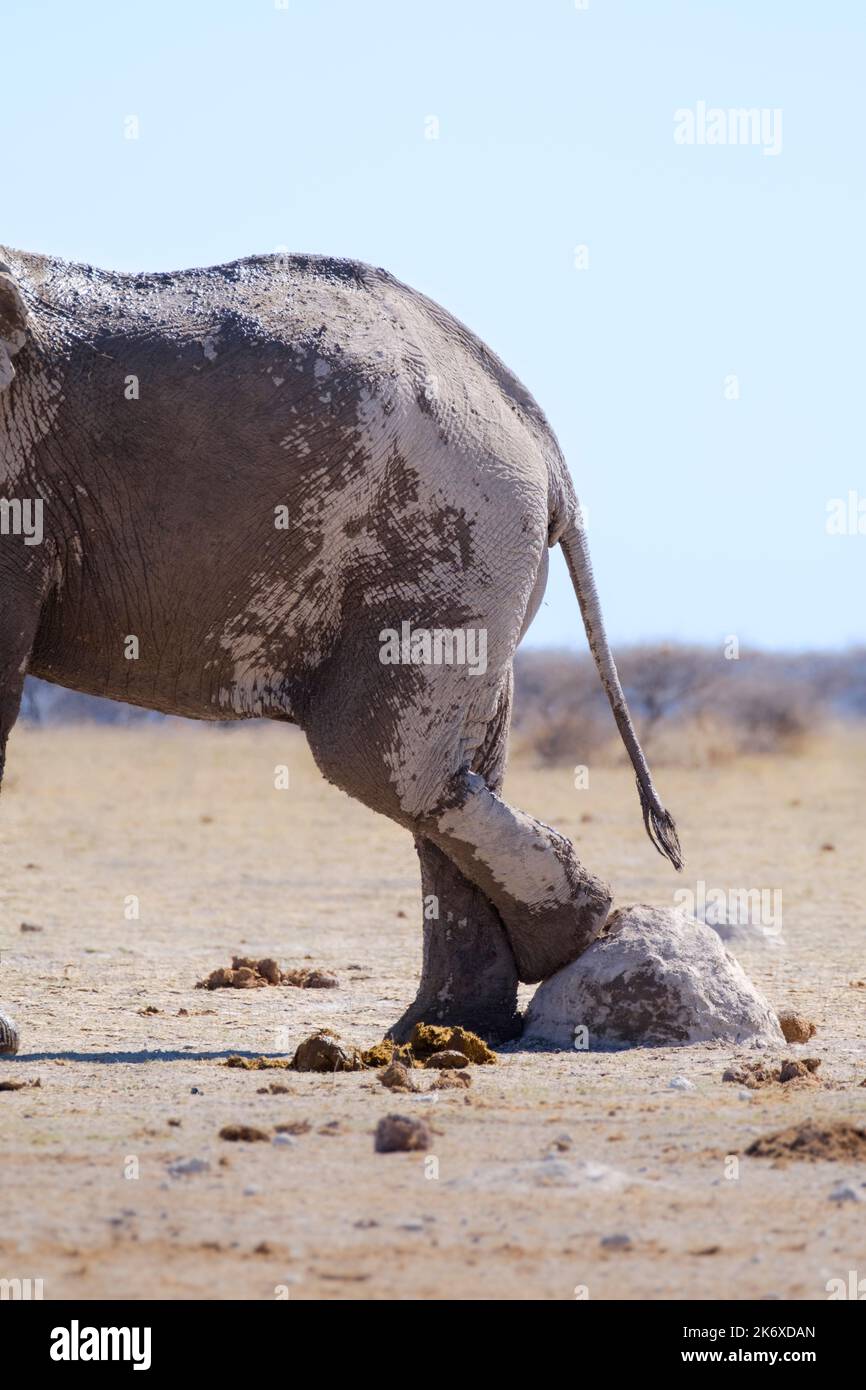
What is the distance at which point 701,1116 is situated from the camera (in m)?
6.07

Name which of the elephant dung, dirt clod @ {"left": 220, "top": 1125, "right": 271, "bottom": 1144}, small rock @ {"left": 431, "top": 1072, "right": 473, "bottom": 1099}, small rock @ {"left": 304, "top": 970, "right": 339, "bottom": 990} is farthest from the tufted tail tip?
dirt clod @ {"left": 220, "top": 1125, "right": 271, "bottom": 1144}

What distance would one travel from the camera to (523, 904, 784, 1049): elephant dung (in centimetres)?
756

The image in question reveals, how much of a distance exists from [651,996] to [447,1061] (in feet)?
3.20

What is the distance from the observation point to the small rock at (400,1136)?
550 centimetres

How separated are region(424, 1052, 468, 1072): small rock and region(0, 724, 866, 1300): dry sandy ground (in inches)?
3.6

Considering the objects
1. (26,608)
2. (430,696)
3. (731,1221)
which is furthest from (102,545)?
(731,1221)

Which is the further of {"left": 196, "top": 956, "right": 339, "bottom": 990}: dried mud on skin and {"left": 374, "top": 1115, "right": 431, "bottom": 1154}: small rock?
{"left": 196, "top": 956, "right": 339, "bottom": 990}: dried mud on skin

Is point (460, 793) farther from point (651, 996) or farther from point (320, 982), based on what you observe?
point (320, 982)

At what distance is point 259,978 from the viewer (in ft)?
31.7

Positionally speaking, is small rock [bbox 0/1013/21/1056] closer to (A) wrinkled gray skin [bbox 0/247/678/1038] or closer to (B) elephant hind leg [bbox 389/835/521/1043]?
(A) wrinkled gray skin [bbox 0/247/678/1038]
